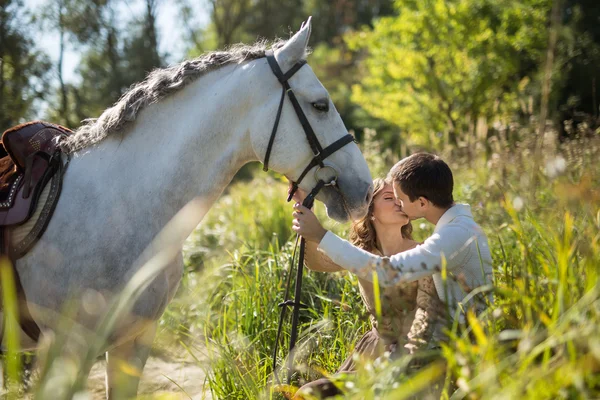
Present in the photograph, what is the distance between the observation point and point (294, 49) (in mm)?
2414

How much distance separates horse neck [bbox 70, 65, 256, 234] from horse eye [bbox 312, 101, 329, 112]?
1.06ft

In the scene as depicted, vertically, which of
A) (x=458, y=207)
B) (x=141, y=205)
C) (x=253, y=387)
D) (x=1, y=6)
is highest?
(x=1, y=6)

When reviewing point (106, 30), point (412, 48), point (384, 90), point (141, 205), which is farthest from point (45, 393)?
point (106, 30)

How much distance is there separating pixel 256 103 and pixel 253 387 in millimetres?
1534

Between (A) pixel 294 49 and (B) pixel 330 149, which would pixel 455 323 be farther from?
(A) pixel 294 49

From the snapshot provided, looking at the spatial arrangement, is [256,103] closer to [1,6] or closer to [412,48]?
[412,48]

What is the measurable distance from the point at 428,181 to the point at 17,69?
1331 cm

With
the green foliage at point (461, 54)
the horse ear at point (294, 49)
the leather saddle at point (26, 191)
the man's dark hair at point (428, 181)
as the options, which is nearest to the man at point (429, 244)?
the man's dark hair at point (428, 181)

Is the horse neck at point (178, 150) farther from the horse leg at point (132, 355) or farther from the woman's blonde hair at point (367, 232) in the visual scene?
the woman's blonde hair at point (367, 232)

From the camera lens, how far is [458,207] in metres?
2.28

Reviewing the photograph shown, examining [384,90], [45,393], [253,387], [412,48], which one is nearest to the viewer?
[45,393]

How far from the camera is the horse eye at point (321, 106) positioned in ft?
7.90

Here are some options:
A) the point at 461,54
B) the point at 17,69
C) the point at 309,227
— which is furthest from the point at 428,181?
the point at 17,69

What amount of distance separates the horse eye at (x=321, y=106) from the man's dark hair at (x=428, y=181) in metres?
0.50
